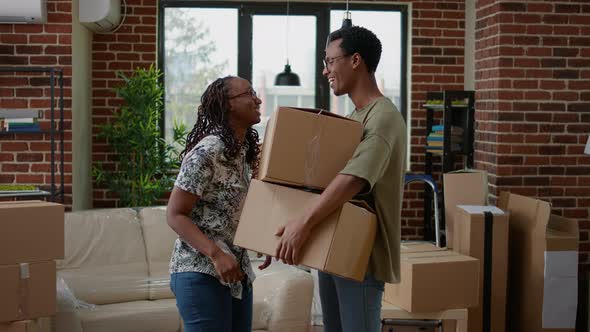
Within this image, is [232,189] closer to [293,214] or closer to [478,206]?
[293,214]

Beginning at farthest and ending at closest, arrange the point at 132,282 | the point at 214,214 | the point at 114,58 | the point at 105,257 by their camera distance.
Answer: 1. the point at 114,58
2. the point at 105,257
3. the point at 132,282
4. the point at 214,214

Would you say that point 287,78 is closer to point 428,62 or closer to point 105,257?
point 428,62

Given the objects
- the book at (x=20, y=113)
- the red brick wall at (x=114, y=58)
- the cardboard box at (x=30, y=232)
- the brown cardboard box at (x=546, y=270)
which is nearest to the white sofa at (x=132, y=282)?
the cardboard box at (x=30, y=232)

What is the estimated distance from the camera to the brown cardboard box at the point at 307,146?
232 centimetres

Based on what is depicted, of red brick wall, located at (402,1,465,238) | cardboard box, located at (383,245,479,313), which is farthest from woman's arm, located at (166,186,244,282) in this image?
red brick wall, located at (402,1,465,238)

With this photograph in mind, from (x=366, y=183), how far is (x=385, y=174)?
9 cm

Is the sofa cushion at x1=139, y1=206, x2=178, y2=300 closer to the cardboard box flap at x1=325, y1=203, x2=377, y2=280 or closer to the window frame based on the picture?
the window frame

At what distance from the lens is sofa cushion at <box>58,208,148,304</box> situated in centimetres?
458

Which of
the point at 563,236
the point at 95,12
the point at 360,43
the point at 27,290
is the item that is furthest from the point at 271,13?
the point at 360,43

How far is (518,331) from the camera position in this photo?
4.85m

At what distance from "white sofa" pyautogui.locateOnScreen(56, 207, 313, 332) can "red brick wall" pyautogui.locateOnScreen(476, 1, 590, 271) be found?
61.7 inches

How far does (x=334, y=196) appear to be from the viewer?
224 centimetres

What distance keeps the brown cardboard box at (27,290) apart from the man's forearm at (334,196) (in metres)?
1.86

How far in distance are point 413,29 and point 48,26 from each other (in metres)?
2.72
